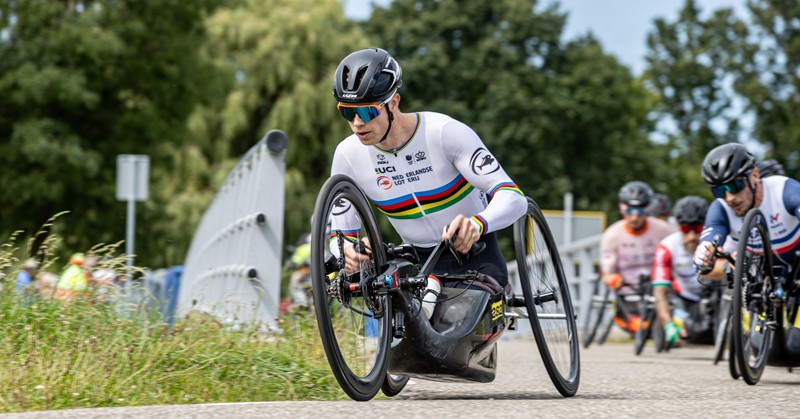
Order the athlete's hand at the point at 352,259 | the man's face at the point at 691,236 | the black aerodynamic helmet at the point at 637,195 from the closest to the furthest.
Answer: the athlete's hand at the point at 352,259
the man's face at the point at 691,236
the black aerodynamic helmet at the point at 637,195

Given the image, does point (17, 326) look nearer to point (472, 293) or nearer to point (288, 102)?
point (472, 293)

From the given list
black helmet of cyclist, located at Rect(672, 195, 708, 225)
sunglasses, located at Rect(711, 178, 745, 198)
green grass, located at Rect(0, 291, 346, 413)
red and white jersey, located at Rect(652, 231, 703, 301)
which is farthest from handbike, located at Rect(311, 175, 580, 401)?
red and white jersey, located at Rect(652, 231, 703, 301)

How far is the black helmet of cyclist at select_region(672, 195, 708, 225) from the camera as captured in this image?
14844 mm

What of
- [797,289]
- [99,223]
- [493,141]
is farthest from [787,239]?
[493,141]

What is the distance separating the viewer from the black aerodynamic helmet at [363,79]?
21.0ft

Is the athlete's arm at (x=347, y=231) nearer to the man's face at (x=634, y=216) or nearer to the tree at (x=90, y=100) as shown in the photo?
the man's face at (x=634, y=216)

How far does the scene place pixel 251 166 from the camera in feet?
37.6

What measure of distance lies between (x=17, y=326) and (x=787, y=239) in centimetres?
505

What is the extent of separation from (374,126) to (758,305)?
3.58 m

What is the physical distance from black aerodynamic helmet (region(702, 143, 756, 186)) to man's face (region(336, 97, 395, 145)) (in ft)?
10.8

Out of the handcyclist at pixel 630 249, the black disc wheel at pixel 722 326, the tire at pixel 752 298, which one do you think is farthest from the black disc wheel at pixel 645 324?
the tire at pixel 752 298

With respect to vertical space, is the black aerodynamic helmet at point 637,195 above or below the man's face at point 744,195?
above

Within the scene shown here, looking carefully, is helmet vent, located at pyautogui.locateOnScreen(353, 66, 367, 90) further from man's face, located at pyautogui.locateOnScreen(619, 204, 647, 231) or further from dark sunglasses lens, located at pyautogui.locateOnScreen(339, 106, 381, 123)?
man's face, located at pyautogui.locateOnScreen(619, 204, 647, 231)

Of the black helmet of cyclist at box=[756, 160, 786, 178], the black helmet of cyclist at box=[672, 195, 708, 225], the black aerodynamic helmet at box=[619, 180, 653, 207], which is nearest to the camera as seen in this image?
the black helmet of cyclist at box=[756, 160, 786, 178]
